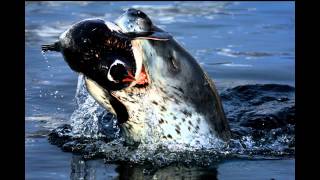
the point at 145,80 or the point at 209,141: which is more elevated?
the point at 145,80

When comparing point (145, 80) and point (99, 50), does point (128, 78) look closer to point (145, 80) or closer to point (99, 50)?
point (145, 80)

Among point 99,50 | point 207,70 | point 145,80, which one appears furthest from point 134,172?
point 207,70

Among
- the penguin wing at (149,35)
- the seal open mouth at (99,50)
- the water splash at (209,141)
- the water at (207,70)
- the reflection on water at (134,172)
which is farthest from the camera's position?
the water splash at (209,141)

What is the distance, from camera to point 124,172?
6.20 meters

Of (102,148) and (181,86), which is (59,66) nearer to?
(102,148)

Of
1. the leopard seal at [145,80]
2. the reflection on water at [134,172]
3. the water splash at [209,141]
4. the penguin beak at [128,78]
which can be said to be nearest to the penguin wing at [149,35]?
the leopard seal at [145,80]

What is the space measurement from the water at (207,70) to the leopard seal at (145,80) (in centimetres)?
28

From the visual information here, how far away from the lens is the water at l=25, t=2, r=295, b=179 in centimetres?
632

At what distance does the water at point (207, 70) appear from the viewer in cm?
632

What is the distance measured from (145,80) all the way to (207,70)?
477 cm

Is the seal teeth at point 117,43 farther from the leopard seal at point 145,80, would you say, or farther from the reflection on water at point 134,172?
the reflection on water at point 134,172

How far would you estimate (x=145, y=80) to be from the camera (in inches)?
239
